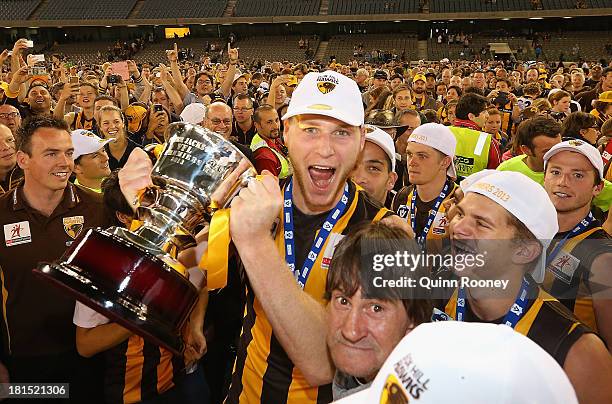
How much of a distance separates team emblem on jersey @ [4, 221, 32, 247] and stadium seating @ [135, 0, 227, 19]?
35210 mm

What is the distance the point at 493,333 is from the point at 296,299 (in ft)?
2.03

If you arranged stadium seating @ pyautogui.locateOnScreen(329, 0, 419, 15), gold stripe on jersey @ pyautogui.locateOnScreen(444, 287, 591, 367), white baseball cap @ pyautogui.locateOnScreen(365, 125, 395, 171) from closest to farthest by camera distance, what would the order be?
gold stripe on jersey @ pyautogui.locateOnScreen(444, 287, 591, 367) → white baseball cap @ pyautogui.locateOnScreen(365, 125, 395, 171) → stadium seating @ pyautogui.locateOnScreen(329, 0, 419, 15)

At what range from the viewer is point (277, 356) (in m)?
Answer: 1.94

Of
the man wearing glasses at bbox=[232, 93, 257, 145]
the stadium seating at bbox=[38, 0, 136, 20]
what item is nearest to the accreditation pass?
the man wearing glasses at bbox=[232, 93, 257, 145]

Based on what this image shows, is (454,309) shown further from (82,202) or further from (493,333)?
(82,202)

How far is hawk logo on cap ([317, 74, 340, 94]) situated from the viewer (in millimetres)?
1919

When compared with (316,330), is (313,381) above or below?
below

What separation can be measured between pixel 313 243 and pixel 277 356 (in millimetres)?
413

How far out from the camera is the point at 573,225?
9.66ft

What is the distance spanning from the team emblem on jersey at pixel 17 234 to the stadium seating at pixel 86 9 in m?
36.8

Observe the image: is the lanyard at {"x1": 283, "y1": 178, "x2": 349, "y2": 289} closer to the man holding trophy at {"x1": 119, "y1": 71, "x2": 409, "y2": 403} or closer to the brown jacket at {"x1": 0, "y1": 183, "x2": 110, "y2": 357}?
the man holding trophy at {"x1": 119, "y1": 71, "x2": 409, "y2": 403}

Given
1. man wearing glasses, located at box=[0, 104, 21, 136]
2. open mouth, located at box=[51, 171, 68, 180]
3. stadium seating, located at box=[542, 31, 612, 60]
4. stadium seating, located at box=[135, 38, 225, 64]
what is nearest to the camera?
open mouth, located at box=[51, 171, 68, 180]

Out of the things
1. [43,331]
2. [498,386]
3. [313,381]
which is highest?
[498,386]

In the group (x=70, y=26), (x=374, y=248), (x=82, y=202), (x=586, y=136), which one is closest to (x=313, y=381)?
(x=374, y=248)
